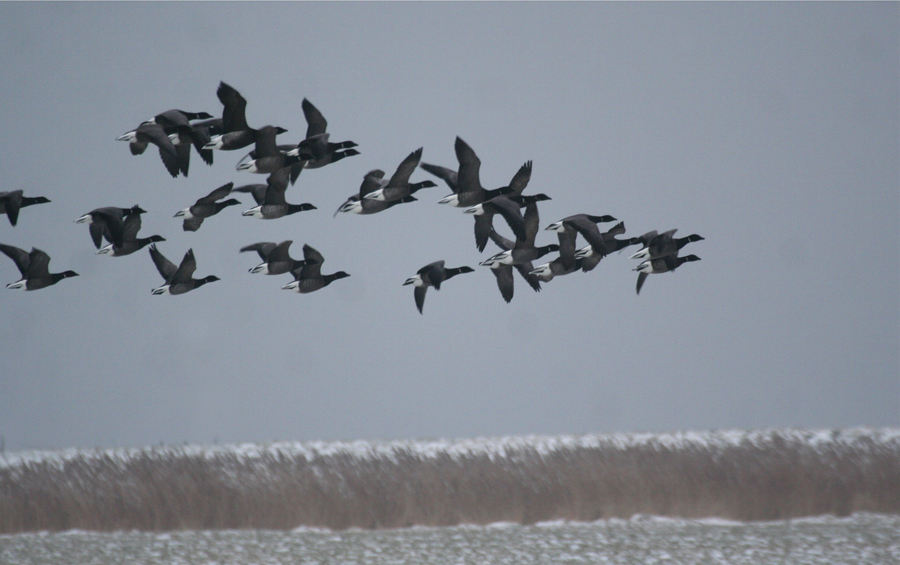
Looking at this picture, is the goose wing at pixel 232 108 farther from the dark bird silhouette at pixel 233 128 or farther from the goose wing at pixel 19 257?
the goose wing at pixel 19 257

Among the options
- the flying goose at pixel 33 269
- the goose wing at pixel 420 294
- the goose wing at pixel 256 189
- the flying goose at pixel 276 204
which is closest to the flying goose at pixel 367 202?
the flying goose at pixel 276 204

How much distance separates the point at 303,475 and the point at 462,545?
4250mm

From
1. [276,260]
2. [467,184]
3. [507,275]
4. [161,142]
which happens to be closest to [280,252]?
[276,260]

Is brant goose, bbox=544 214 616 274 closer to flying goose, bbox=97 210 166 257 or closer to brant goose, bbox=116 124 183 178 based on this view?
brant goose, bbox=116 124 183 178

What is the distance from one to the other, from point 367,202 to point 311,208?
0.92 meters

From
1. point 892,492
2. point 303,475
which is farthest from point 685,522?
point 303,475

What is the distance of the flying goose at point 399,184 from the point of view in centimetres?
882

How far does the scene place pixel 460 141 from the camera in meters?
8.44

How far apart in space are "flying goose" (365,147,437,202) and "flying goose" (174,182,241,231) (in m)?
1.75

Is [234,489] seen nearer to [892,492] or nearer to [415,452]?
[415,452]

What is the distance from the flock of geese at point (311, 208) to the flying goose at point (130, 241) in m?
0.01

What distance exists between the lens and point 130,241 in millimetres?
9586

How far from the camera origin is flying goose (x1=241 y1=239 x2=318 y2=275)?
31.8ft

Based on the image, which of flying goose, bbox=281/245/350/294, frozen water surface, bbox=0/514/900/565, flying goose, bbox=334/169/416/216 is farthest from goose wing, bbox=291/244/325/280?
frozen water surface, bbox=0/514/900/565
